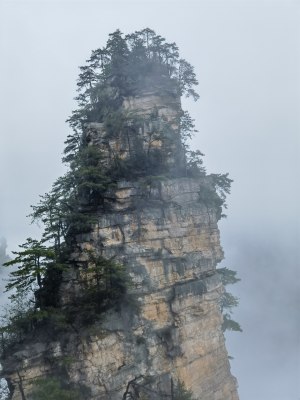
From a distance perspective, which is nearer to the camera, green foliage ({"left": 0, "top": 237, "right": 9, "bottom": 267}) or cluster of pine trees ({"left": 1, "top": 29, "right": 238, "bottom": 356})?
cluster of pine trees ({"left": 1, "top": 29, "right": 238, "bottom": 356})

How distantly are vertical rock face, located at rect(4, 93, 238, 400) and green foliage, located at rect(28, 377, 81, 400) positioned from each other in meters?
0.71

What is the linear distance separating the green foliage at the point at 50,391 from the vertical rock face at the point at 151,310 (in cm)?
71

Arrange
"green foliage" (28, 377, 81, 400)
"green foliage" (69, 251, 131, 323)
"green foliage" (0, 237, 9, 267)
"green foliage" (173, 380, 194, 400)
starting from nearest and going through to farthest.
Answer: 1. "green foliage" (28, 377, 81, 400)
2. "green foliage" (69, 251, 131, 323)
3. "green foliage" (173, 380, 194, 400)
4. "green foliage" (0, 237, 9, 267)

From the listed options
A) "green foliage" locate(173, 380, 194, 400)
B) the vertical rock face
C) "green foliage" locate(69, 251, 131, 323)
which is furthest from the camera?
"green foliage" locate(173, 380, 194, 400)

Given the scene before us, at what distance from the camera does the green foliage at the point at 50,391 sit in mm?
22453

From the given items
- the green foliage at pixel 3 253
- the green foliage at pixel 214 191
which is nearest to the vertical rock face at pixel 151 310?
the green foliage at pixel 214 191

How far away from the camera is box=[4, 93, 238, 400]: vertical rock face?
25219 millimetres

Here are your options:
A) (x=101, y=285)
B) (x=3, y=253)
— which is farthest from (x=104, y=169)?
(x=3, y=253)

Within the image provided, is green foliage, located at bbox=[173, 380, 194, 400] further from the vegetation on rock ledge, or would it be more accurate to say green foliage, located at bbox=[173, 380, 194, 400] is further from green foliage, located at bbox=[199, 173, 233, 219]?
green foliage, located at bbox=[199, 173, 233, 219]

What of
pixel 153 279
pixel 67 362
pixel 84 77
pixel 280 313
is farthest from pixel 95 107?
pixel 280 313

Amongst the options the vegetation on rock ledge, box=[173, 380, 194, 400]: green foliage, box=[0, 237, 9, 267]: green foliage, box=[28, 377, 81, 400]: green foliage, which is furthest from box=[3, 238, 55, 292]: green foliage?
box=[0, 237, 9, 267]: green foliage

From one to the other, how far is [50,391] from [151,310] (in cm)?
936

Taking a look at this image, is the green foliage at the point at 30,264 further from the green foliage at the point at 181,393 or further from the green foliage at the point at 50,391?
the green foliage at the point at 181,393

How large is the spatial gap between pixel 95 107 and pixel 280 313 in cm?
12366
